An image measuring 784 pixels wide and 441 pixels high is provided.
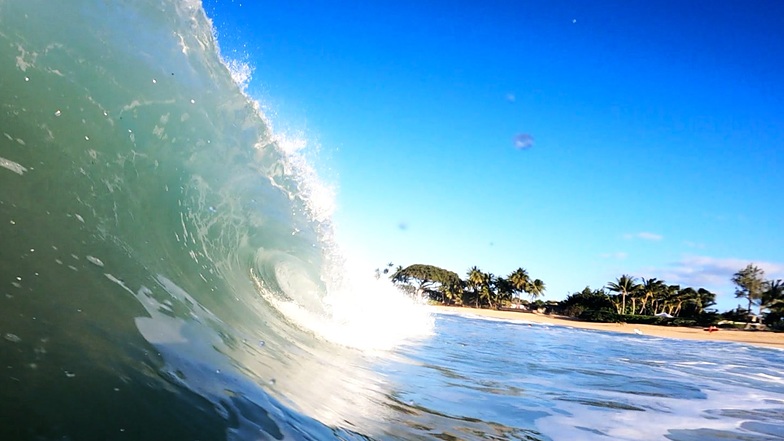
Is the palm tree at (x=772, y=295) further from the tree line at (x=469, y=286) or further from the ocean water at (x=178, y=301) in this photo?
the ocean water at (x=178, y=301)

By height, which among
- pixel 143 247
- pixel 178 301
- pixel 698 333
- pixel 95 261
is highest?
pixel 143 247

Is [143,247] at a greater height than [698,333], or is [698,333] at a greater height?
[143,247]

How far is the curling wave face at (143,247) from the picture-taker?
216cm

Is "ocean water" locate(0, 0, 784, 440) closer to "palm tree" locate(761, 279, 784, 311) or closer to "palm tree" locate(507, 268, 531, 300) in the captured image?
"palm tree" locate(761, 279, 784, 311)

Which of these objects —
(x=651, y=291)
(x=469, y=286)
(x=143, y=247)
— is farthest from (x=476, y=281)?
(x=143, y=247)

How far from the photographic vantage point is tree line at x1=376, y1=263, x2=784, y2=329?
4961 centimetres

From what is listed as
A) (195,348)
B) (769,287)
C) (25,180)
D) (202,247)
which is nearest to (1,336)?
(195,348)

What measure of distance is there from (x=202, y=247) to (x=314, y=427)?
150 inches

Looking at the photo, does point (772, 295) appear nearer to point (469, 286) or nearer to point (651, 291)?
point (651, 291)

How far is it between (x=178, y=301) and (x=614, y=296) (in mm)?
66357

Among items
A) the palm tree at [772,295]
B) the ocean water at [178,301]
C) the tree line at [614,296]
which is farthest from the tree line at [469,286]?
the ocean water at [178,301]

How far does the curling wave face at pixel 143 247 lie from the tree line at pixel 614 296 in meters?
24.5

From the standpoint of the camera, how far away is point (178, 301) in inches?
153

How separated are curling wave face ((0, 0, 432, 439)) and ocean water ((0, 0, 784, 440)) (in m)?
0.02
